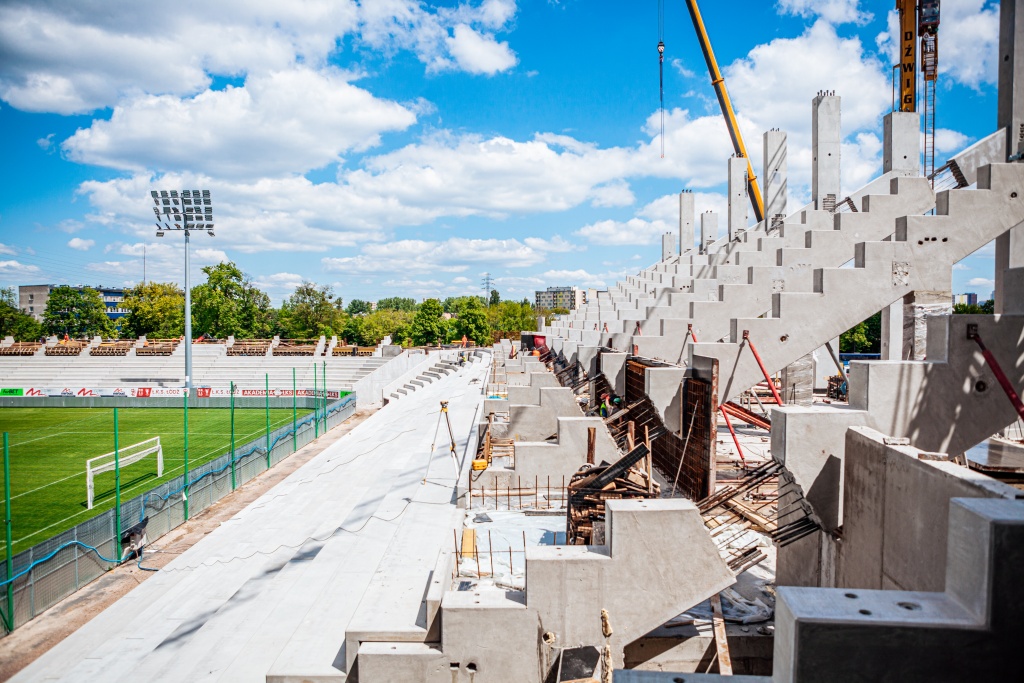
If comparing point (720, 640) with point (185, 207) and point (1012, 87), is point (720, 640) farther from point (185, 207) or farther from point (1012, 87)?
point (185, 207)

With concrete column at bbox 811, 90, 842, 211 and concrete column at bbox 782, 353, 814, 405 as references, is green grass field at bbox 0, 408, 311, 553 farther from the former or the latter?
concrete column at bbox 811, 90, 842, 211

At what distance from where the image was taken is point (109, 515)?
14742 millimetres

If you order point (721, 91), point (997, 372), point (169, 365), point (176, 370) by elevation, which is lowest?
point (176, 370)

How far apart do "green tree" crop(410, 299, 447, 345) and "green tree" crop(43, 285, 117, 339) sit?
47.3 metres

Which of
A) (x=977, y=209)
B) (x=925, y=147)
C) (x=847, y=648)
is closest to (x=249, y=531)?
(x=847, y=648)

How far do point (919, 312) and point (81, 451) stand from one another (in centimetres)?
3421

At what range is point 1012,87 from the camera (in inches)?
440

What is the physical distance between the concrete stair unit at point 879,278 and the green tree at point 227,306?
76.9m

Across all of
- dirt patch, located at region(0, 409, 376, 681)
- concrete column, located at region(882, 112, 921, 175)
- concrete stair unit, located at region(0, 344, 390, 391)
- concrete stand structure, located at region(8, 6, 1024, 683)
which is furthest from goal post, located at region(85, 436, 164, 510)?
concrete column, located at region(882, 112, 921, 175)

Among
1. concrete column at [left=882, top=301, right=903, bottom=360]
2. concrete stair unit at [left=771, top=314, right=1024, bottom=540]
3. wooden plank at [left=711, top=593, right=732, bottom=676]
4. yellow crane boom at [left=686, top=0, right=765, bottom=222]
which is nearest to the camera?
wooden plank at [left=711, top=593, right=732, bottom=676]

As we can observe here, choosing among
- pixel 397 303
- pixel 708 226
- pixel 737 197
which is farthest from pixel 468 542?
pixel 397 303

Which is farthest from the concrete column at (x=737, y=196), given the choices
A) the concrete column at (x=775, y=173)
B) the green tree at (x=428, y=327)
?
the green tree at (x=428, y=327)

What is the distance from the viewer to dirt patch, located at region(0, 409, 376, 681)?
36.3ft

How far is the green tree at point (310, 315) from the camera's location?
261 feet
